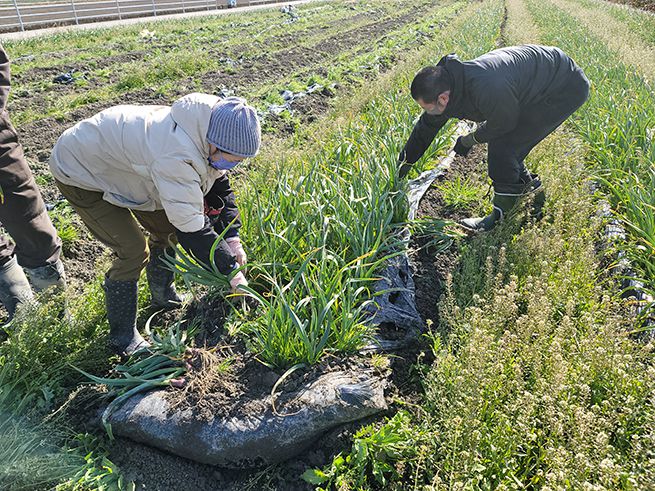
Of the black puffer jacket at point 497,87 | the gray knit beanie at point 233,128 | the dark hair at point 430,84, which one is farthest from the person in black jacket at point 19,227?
the black puffer jacket at point 497,87

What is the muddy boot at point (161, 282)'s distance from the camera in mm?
2775

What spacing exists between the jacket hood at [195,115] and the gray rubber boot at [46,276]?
1321 millimetres

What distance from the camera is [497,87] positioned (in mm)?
3088

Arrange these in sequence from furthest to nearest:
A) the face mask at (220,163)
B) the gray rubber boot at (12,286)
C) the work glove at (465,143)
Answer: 1. the work glove at (465,143)
2. the gray rubber boot at (12,286)
3. the face mask at (220,163)

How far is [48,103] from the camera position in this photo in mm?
6758

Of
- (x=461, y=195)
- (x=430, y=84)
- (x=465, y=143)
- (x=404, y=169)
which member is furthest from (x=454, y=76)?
(x=461, y=195)

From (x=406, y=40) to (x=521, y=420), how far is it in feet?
43.6

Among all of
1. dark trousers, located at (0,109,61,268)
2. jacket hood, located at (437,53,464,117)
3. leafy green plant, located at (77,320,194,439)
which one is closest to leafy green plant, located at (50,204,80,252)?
dark trousers, located at (0,109,61,268)

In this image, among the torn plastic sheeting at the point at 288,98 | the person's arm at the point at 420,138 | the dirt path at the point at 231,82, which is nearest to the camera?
the person's arm at the point at 420,138

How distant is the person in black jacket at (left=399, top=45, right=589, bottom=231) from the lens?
122 inches

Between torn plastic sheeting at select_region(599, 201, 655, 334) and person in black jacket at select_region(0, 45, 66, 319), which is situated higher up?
person in black jacket at select_region(0, 45, 66, 319)

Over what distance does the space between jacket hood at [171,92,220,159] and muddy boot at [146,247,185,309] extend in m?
0.87

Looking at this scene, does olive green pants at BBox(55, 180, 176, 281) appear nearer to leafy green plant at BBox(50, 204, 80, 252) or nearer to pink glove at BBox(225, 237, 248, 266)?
pink glove at BBox(225, 237, 248, 266)

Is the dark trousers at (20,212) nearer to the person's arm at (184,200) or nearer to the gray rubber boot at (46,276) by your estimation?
the gray rubber boot at (46,276)
